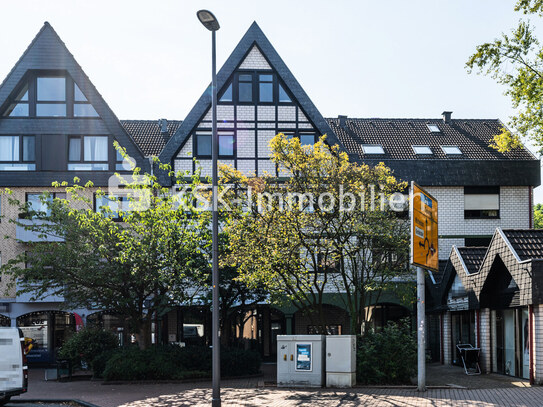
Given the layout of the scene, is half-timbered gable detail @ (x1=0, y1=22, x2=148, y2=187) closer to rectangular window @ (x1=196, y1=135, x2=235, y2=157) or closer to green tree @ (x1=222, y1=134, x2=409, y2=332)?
rectangular window @ (x1=196, y1=135, x2=235, y2=157)

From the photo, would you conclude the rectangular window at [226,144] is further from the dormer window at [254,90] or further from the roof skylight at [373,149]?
the roof skylight at [373,149]

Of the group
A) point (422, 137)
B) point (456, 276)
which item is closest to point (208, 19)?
point (456, 276)

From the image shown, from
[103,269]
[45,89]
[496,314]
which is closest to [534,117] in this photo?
[496,314]

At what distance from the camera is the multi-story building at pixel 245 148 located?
106ft

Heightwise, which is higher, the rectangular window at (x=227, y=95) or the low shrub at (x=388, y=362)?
the rectangular window at (x=227, y=95)

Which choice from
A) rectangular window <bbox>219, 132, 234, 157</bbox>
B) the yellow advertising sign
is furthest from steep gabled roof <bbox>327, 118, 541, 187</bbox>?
the yellow advertising sign

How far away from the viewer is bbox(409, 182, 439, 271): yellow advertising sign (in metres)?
17.9

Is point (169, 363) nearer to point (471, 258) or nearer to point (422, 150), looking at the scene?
point (471, 258)

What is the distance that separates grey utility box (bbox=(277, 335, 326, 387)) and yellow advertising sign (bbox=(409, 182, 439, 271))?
152 inches

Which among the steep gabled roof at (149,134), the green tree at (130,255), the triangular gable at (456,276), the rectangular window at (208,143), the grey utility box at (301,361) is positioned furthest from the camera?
the steep gabled roof at (149,134)

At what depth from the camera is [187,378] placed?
21984 mm

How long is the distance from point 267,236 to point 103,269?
5666mm

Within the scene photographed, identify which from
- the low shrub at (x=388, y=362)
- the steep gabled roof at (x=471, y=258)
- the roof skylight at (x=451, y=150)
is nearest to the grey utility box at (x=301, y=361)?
the low shrub at (x=388, y=362)

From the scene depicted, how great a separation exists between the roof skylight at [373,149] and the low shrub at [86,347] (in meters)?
16.3
